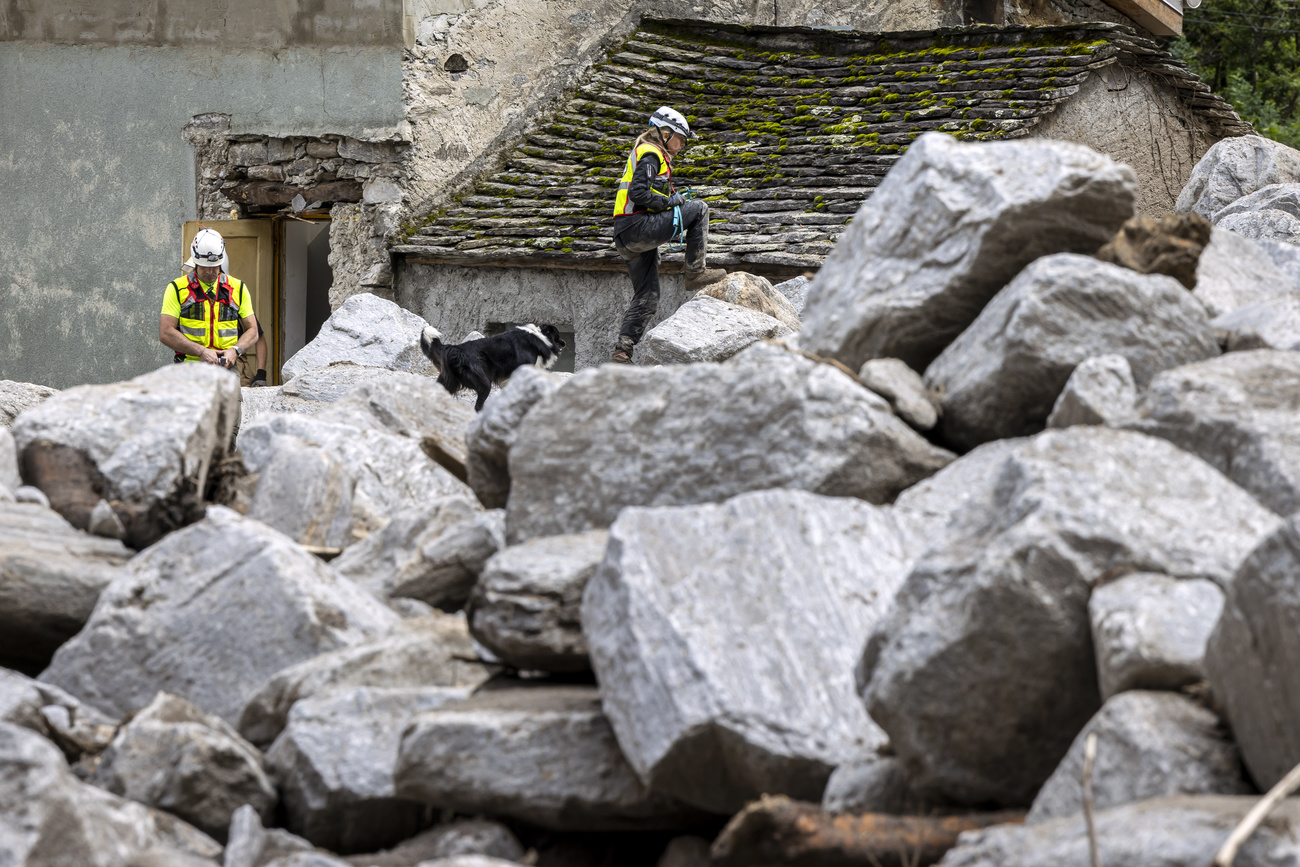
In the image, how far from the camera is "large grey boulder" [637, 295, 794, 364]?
809 centimetres

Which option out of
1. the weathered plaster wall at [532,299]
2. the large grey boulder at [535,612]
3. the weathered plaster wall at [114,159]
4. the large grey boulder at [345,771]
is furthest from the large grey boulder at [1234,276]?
the weathered plaster wall at [114,159]

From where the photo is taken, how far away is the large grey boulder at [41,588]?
394 cm

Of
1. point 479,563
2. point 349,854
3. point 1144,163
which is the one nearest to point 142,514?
point 479,563

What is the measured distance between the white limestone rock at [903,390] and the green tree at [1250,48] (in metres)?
21.8

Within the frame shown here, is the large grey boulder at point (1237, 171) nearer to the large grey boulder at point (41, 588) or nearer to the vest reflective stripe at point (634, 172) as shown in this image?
the vest reflective stripe at point (634, 172)

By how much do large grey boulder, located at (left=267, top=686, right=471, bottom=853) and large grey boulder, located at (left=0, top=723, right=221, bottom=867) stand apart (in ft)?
1.64

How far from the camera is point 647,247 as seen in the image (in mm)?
9594

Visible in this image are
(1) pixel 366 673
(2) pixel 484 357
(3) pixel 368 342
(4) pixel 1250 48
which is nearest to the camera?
(1) pixel 366 673

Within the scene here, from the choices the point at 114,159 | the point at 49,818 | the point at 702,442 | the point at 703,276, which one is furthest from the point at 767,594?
the point at 114,159

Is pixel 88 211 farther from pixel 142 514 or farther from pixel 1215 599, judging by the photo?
pixel 1215 599

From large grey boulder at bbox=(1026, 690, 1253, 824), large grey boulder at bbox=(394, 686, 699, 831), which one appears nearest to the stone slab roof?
large grey boulder at bbox=(394, 686, 699, 831)

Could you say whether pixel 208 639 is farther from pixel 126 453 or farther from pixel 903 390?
pixel 903 390

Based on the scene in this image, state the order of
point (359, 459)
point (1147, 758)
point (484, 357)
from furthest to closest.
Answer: point (484, 357)
point (359, 459)
point (1147, 758)

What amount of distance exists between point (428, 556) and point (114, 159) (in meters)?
10.2
